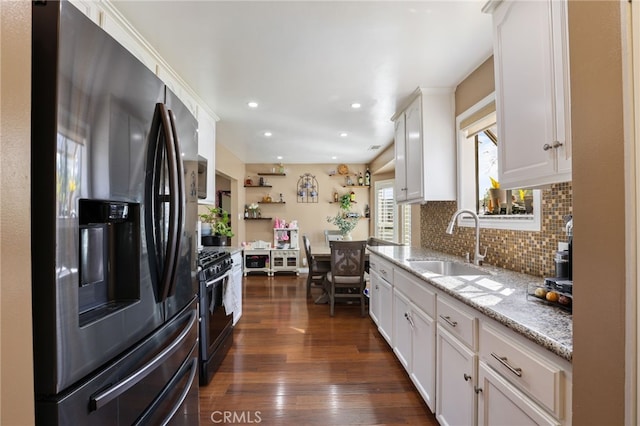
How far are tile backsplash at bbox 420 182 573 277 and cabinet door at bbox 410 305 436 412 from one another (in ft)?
2.38

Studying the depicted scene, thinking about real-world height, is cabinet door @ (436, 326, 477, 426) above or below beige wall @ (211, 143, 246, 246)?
below

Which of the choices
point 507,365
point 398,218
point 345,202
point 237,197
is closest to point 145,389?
point 507,365

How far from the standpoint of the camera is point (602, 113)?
1.89 feet

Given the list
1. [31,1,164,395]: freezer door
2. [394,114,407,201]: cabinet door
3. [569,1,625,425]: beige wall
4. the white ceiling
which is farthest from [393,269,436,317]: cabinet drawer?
the white ceiling

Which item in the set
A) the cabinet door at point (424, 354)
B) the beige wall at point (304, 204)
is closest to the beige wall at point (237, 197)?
the beige wall at point (304, 204)

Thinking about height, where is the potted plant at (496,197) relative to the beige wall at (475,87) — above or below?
below

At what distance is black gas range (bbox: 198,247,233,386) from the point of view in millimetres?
2160

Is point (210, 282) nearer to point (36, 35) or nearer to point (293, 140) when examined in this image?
point (36, 35)

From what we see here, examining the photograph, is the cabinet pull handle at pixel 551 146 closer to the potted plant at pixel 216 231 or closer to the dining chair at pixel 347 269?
the dining chair at pixel 347 269

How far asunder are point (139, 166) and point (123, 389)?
648mm

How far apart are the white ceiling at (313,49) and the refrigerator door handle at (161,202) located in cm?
113

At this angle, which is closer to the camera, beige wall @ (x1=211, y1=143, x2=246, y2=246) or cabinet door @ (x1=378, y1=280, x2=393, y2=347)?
cabinet door @ (x1=378, y1=280, x2=393, y2=347)

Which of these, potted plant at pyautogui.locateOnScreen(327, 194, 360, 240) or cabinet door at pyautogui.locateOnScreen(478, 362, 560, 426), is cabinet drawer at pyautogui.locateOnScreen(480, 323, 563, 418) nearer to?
cabinet door at pyautogui.locateOnScreen(478, 362, 560, 426)

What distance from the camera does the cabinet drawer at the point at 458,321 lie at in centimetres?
128
